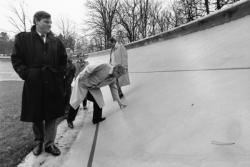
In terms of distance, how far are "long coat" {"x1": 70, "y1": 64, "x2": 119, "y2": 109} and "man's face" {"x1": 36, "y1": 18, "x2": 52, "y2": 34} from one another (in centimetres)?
132

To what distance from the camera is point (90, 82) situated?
4309 millimetres

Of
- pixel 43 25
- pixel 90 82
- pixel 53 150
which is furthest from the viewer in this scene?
pixel 90 82

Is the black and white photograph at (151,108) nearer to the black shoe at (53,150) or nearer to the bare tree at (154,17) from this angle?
the black shoe at (53,150)

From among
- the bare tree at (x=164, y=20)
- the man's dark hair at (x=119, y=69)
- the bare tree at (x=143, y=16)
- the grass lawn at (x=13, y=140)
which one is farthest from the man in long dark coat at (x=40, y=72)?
the bare tree at (x=164, y=20)

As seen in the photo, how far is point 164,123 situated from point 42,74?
1695 mm

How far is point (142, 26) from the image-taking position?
32.2 m

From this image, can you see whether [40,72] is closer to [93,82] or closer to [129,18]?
[93,82]

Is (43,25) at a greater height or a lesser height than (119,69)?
greater

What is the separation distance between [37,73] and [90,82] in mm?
1463

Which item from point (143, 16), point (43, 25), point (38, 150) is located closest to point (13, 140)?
point (38, 150)

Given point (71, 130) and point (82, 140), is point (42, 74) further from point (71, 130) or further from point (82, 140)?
point (71, 130)

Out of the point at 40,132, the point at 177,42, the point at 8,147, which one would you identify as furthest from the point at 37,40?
the point at 177,42

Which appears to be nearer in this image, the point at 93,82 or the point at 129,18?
the point at 93,82

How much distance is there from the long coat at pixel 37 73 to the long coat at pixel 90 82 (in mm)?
1128
